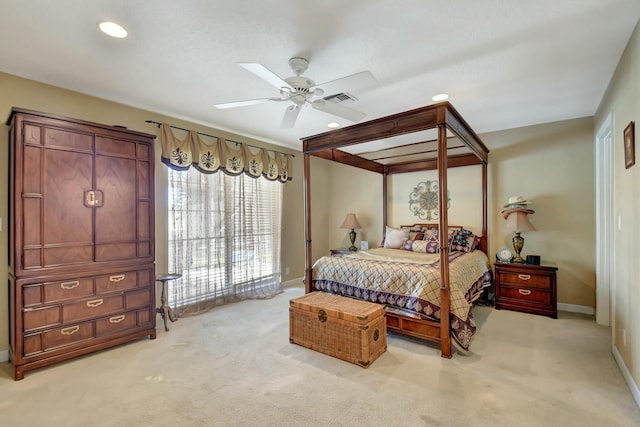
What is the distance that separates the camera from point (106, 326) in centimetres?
291

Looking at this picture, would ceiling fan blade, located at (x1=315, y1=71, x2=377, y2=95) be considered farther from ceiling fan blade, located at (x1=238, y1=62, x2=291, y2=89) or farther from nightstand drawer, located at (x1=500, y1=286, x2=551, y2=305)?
nightstand drawer, located at (x1=500, y1=286, x2=551, y2=305)

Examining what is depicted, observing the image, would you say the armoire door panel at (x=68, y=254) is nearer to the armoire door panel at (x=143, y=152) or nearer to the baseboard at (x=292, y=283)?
the armoire door panel at (x=143, y=152)

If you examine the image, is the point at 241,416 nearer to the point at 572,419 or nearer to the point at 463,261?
the point at 572,419

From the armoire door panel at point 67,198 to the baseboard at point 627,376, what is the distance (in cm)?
454

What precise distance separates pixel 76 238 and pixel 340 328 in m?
2.57

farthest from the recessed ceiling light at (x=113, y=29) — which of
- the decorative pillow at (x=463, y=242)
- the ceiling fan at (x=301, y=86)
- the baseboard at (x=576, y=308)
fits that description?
the baseboard at (x=576, y=308)

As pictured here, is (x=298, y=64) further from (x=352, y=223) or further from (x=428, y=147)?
(x=352, y=223)

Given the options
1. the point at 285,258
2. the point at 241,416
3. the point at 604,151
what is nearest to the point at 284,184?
the point at 285,258

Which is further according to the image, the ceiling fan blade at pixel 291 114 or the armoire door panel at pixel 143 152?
the armoire door panel at pixel 143 152

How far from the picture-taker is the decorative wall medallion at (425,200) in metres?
5.19

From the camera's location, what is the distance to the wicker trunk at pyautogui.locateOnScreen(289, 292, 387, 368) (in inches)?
104

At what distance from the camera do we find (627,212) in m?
2.39

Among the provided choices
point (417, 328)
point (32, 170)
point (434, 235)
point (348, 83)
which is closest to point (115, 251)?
point (32, 170)

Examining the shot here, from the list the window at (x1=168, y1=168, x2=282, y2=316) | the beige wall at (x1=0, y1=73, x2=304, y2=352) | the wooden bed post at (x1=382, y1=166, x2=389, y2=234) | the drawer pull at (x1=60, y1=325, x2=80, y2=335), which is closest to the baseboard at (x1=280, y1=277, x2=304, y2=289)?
the window at (x1=168, y1=168, x2=282, y2=316)
